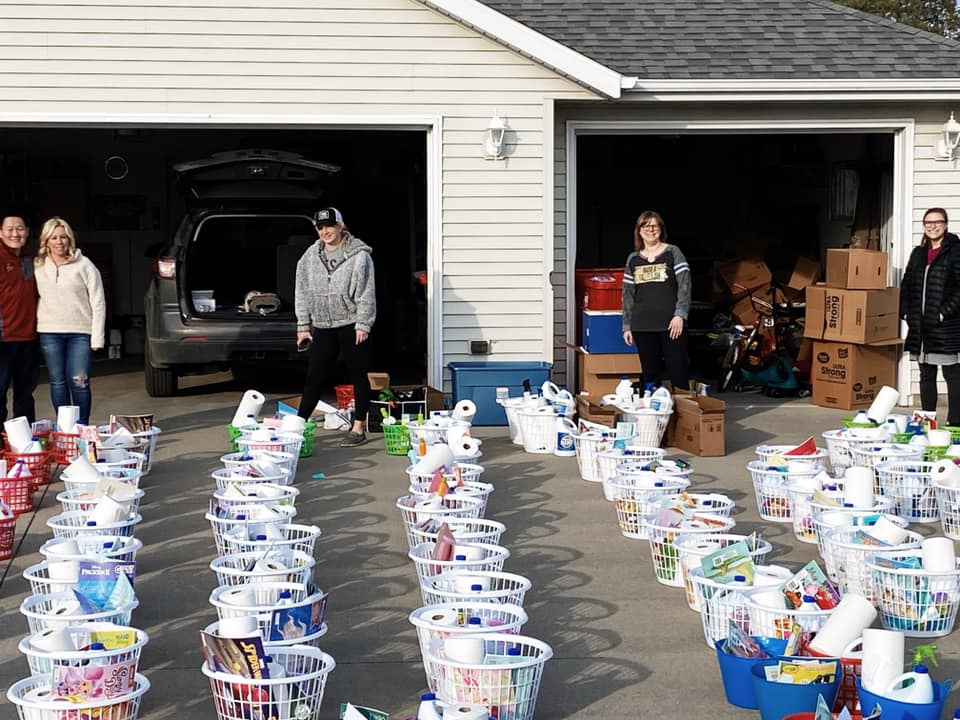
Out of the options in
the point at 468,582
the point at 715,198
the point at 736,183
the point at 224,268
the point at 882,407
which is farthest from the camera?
the point at 715,198

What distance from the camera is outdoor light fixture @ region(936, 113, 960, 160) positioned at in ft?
40.6

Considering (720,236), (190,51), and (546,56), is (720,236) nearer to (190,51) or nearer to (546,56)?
(546,56)

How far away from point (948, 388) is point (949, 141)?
9.59ft

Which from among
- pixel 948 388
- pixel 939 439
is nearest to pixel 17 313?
pixel 939 439

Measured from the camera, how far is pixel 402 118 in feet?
38.6

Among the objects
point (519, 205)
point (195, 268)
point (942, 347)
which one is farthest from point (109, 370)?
point (942, 347)

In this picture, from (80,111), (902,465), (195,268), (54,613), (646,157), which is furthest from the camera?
(646,157)

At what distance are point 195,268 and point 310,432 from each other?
339 cm

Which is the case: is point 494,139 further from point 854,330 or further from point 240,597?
point 240,597

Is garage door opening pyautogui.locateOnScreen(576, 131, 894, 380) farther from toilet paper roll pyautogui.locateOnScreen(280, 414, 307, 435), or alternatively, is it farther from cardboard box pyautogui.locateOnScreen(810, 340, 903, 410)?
toilet paper roll pyautogui.locateOnScreen(280, 414, 307, 435)

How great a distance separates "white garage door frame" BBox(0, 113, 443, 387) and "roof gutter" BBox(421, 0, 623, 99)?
0.85 meters

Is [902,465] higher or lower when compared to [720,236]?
lower

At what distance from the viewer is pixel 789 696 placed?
4.68 meters

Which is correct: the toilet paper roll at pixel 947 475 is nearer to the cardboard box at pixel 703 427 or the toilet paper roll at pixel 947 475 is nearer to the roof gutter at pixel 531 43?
the cardboard box at pixel 703 427
